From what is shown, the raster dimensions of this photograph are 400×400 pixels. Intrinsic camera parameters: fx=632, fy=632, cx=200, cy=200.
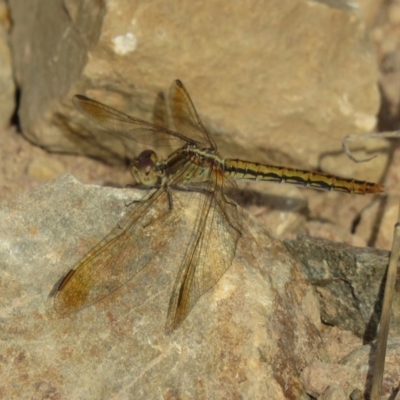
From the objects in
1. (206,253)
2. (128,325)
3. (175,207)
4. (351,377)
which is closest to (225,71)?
(175,207)

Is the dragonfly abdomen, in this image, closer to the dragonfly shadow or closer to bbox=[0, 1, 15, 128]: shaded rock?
the dragonfly shadow

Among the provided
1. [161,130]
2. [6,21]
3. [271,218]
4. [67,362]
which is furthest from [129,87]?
[67,362]

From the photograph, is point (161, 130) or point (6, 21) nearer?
point (161, 130)

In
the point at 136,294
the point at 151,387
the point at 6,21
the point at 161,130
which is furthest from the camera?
the point at 6,21

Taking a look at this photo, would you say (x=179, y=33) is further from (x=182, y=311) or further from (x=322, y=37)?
(x=182, y=311)

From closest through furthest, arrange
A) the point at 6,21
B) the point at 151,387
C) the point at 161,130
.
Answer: the point at 151,387, the point at 161,130, the point at 6,21

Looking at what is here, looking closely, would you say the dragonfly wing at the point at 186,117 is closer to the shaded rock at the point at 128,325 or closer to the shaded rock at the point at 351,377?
the shaded rock at the point at 128,325
